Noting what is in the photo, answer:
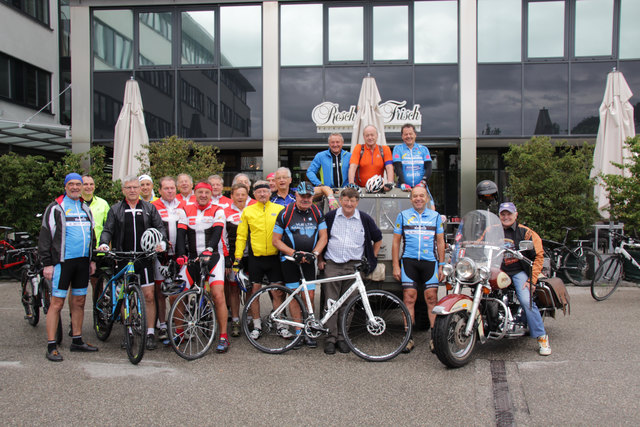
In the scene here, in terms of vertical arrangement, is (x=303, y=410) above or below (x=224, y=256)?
below

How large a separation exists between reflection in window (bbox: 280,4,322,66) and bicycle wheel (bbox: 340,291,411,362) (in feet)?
37.5

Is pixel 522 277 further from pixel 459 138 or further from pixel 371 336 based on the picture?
pixel 459 138

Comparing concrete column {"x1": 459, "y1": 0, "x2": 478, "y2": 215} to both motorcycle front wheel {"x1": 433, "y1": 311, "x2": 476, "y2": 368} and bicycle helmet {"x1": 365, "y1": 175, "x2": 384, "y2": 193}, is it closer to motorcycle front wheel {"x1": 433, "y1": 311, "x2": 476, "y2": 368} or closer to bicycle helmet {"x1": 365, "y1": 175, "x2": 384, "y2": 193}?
bicycle helmet {"x1": 365, "y1": 175, "x2": 384, "y2": 193}

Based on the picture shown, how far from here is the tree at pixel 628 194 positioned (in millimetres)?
9273

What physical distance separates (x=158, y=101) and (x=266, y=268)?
37.7ft

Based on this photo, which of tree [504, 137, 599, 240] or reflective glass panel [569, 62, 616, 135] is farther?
reflective glass panel [569, 62, 616, 135]

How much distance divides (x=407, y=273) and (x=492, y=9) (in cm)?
1213

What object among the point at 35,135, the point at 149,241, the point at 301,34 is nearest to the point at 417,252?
the point at 149,241

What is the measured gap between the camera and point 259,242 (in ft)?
20.6

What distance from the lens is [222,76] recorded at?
1611 centimetres

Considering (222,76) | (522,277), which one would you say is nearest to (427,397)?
(522,277)

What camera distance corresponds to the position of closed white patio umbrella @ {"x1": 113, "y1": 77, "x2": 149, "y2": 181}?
12.0 metres

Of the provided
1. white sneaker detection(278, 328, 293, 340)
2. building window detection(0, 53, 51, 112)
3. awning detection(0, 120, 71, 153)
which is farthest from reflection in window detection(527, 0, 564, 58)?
building window detection(0, 53, 51, 112)

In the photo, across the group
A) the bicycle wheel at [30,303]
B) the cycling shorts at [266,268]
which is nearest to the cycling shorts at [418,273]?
the cycling shorts at [266,268]
